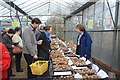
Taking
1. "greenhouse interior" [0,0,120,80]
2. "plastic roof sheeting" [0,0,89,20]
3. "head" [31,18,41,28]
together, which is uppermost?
"plastic roof sheeting" [0,0,89,20]

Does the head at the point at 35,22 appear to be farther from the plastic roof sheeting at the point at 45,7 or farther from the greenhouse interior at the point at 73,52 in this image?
the plastic roof sheeting at the point at 45,7

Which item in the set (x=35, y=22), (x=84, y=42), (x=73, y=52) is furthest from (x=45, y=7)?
(x=35, y=22)

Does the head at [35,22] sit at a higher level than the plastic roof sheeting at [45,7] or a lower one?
lower

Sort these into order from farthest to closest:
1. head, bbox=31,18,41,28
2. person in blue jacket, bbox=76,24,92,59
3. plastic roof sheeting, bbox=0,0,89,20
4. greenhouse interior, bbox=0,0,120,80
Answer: plastic roof sheeting, bbox=0,0,89,20
person in blue jacket, bbox=76,24,92,59
head, bbox=31,18,41,28
greenhouse interior, bbox=0,0,120,80

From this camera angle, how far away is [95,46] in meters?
8.40

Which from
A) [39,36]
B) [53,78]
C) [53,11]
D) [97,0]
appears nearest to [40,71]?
[53,78]

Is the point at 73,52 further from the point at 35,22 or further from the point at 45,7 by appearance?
the point at 45,7

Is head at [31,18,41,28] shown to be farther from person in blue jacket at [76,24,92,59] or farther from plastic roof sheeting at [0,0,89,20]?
plastic roof sheeting at [0,0,89,20]

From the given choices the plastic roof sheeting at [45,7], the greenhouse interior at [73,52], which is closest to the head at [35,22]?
the greenhouse interior at [73,52]

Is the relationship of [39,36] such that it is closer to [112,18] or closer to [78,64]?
[78,64]

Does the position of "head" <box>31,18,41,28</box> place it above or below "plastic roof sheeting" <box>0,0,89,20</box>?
below

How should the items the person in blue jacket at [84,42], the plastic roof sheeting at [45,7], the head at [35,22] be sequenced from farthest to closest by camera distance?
the plastic roof sheeting at [45,7] → the person in blue jacket at [84,42] → the head at [35,22]

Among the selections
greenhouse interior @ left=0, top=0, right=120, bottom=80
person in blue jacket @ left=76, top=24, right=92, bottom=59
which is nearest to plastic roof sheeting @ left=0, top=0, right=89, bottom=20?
greenhouse interior @ left=0, top=0, right=120, bottom=80

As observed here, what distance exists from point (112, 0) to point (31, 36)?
10.1ft
